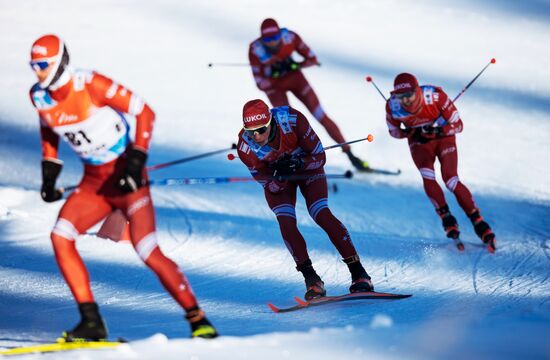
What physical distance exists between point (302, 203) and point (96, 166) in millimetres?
5697

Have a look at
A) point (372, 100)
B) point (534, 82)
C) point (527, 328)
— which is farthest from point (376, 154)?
point (527, 328)

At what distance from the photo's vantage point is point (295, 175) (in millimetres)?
7262

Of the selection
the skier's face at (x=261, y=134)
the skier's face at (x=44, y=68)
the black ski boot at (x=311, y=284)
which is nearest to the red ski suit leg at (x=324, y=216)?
the black ski boot at (x=311, y=284)

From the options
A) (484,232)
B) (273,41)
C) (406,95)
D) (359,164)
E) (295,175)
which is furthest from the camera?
(359,164)

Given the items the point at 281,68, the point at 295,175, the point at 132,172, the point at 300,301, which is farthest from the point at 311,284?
the point at 281,68

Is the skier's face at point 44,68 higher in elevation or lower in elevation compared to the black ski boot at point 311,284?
higher

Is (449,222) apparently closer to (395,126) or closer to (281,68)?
(395,126)

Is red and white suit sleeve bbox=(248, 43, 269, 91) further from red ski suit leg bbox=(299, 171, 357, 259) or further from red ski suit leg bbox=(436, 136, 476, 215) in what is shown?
red ski suit leg bbox=(299, 171, 357, 259)

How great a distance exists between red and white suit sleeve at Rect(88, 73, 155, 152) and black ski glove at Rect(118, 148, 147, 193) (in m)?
0.06

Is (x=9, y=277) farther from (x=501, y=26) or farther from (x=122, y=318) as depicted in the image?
(x=501, y=26)

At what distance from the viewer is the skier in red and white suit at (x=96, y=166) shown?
17.7 feet

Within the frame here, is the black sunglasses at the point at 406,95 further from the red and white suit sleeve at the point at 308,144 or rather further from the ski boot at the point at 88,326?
the ski boot at the point at 88,326

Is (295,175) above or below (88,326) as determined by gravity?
above

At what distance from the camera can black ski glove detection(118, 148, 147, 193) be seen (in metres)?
5.32
